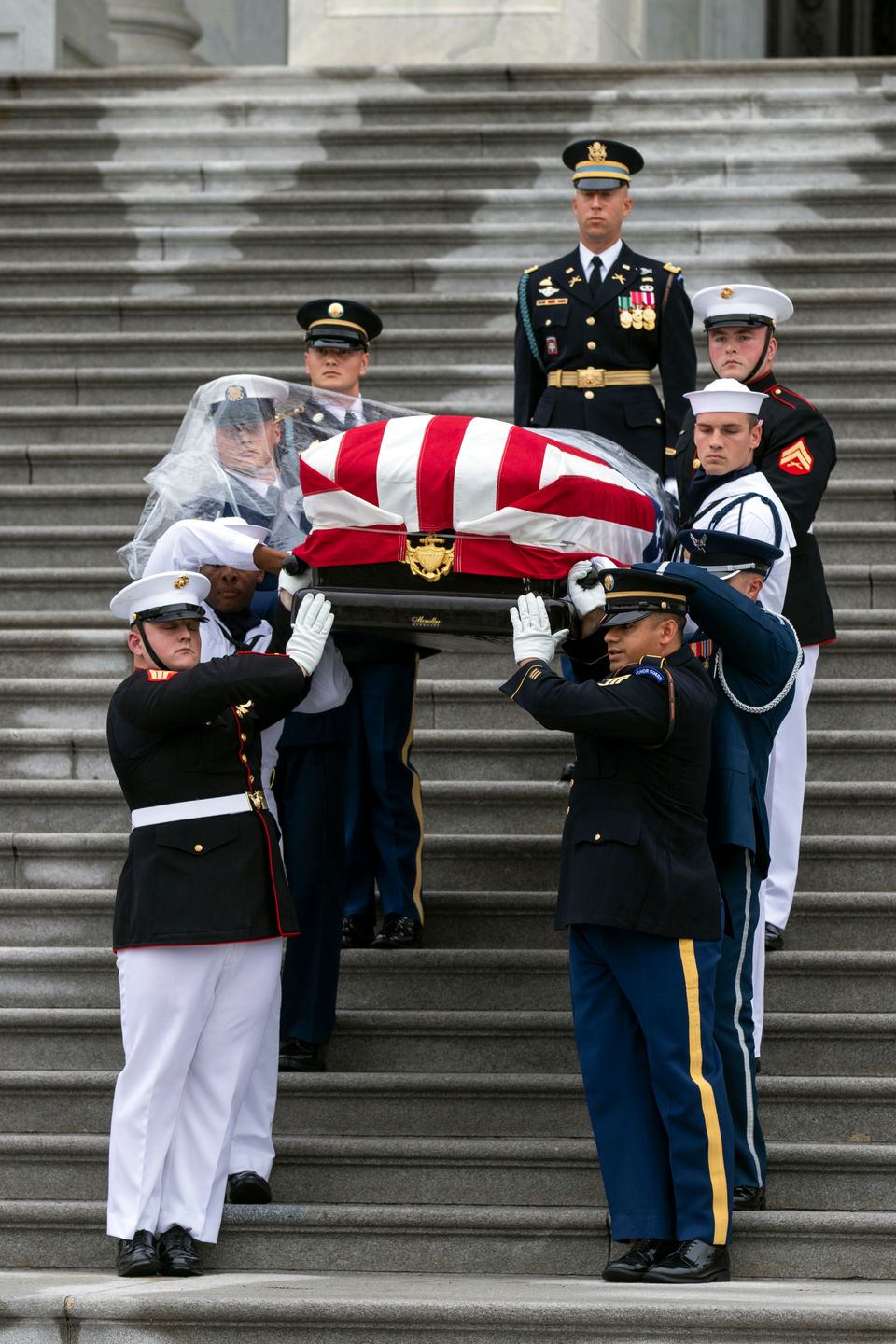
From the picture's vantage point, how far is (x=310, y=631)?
4945mm

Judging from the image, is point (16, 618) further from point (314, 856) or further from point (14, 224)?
point (14, 224)

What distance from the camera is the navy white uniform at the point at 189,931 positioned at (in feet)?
15.6

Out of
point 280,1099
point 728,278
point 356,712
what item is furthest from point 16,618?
point 728,278

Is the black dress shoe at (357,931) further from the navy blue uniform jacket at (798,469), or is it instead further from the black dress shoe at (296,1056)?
A: the navy blue uniform jacket at (798,469)

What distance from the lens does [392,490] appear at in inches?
194

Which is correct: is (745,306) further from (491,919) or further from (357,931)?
(357,931)

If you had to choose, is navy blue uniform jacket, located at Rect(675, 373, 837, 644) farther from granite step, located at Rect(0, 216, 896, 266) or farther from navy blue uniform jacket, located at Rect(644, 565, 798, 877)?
granite step, located at Rect(0, 216, 896, 266)

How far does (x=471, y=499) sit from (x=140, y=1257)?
6.64 feet

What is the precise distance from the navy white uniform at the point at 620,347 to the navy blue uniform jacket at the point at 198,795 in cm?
197

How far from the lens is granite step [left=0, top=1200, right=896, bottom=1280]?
4.80m

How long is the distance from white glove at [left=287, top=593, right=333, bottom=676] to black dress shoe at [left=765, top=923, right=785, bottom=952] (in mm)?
1718

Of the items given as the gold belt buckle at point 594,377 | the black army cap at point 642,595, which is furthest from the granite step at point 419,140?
the black army cap at point 642,595

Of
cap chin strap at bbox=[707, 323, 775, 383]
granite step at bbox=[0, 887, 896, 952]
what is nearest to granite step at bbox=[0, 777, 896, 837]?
granite step at bbox=[0, 887, 896, 952]

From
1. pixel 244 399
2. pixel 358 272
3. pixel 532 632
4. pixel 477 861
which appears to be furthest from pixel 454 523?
pixel 358 272
